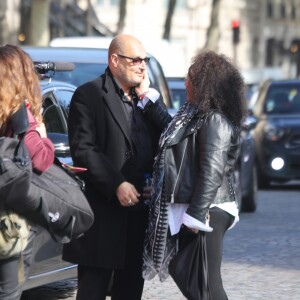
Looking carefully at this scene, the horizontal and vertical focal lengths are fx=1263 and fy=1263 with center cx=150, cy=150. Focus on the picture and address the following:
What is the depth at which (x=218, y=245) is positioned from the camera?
6.25 metres

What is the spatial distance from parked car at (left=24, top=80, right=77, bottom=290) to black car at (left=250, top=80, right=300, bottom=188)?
35.3 ft

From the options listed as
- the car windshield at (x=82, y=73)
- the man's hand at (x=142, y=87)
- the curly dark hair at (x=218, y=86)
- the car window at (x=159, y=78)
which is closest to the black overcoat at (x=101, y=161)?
the man's hand at (x=142, y=87)

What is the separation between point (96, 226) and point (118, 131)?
1.63 ft

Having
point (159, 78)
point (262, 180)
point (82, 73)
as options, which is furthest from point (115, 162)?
point (262, 180)

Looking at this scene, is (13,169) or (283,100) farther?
(283,100)

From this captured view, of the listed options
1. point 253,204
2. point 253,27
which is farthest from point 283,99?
point 253,27

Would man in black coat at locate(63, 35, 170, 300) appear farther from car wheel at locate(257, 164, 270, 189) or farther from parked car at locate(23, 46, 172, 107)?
car wheel at locate(257, 164, 270, 189)

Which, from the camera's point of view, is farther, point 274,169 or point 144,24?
point 144,24

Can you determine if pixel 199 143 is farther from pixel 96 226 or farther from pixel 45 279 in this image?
pixel 45 279

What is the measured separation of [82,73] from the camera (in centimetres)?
1123

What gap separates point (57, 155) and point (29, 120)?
2311mm

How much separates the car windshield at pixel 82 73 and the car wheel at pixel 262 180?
878 cm

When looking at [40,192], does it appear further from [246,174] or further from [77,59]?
[246,174]

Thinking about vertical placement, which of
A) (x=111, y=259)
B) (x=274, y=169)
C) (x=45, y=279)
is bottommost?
(x=274, y=169)
